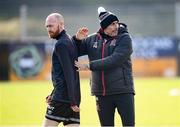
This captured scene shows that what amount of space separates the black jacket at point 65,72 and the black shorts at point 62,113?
0.25 feet

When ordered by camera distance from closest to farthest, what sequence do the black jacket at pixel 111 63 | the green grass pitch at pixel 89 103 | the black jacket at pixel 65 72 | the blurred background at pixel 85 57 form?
1. the black jacket at pixel 65 72
2. the black jacket at pixel 111 63
3. the green grass pitch at pixel 89 103
4. the blurred background at pixel 85 57

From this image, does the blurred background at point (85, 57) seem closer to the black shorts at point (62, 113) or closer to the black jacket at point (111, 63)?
the black jacket at point (111, 63)

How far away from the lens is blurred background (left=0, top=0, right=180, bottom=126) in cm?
1767

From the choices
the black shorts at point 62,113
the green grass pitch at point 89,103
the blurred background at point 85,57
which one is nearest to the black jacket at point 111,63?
the black shorts at point 62,113

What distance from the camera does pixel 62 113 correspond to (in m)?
8.92

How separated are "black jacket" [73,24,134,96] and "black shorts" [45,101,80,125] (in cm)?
43

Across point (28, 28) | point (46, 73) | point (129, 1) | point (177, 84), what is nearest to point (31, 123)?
point (177, 84)

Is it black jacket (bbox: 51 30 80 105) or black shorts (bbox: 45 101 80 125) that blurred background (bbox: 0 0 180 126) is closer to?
black shorts (bbox: 45 101 80 125)

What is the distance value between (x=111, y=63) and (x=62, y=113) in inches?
32.1

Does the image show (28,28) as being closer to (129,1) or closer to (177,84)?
(129,1)

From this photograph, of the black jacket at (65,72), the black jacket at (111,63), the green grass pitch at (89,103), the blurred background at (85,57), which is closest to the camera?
the black jacket at (65,72)

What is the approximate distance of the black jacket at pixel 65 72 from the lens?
870 cm

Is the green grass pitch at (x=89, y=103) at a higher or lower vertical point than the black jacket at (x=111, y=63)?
lower

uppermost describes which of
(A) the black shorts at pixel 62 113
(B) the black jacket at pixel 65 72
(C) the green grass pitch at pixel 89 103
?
(B) the black jacket at pixel 65 72
